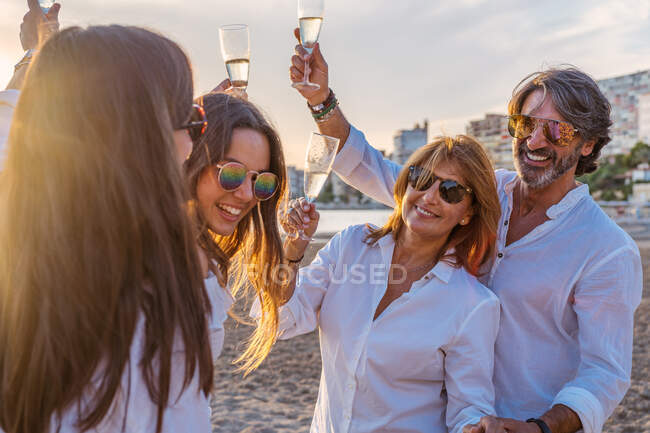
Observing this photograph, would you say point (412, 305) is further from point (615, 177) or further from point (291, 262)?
point (615, 177)

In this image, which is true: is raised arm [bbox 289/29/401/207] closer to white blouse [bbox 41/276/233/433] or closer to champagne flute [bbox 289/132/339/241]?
champagne flute [bbox 289/132/339/241]

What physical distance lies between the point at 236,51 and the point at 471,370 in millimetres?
1866

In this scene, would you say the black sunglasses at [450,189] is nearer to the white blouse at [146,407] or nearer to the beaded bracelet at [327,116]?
the beaded bracelet at [327,116]

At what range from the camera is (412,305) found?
101 inches

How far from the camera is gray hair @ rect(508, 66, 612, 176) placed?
112 inches

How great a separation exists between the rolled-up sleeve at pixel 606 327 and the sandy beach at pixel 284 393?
3.65 m

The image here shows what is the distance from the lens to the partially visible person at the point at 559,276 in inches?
99.4

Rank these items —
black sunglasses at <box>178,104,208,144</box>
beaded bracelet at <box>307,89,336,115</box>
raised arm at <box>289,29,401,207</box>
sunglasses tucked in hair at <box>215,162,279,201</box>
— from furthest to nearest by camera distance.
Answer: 1. beaded bracelet at <box>307,89,336,115</box>
2. raised arm at <box>289,29,401,207</box>
3. sunglasses tucked in hair at <box>215,162,279,201</box>
4. black sunglasses at <box>178,104,208,144</box>

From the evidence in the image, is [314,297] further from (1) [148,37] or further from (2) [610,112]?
(2) [610,112]

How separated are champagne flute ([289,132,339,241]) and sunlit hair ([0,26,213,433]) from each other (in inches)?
51.1

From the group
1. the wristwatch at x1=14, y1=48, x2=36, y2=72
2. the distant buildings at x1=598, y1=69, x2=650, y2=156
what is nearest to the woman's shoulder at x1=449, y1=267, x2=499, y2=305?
the wristwatch at x1=14, y1=48, x2=36, y2=72

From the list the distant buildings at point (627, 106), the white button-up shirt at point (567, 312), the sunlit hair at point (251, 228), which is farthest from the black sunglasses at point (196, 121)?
the distant buildings at point (627, 106)

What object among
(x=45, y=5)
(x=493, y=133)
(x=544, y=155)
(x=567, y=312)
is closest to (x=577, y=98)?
(x=544, y=155)

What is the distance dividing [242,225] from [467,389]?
4.05ft
